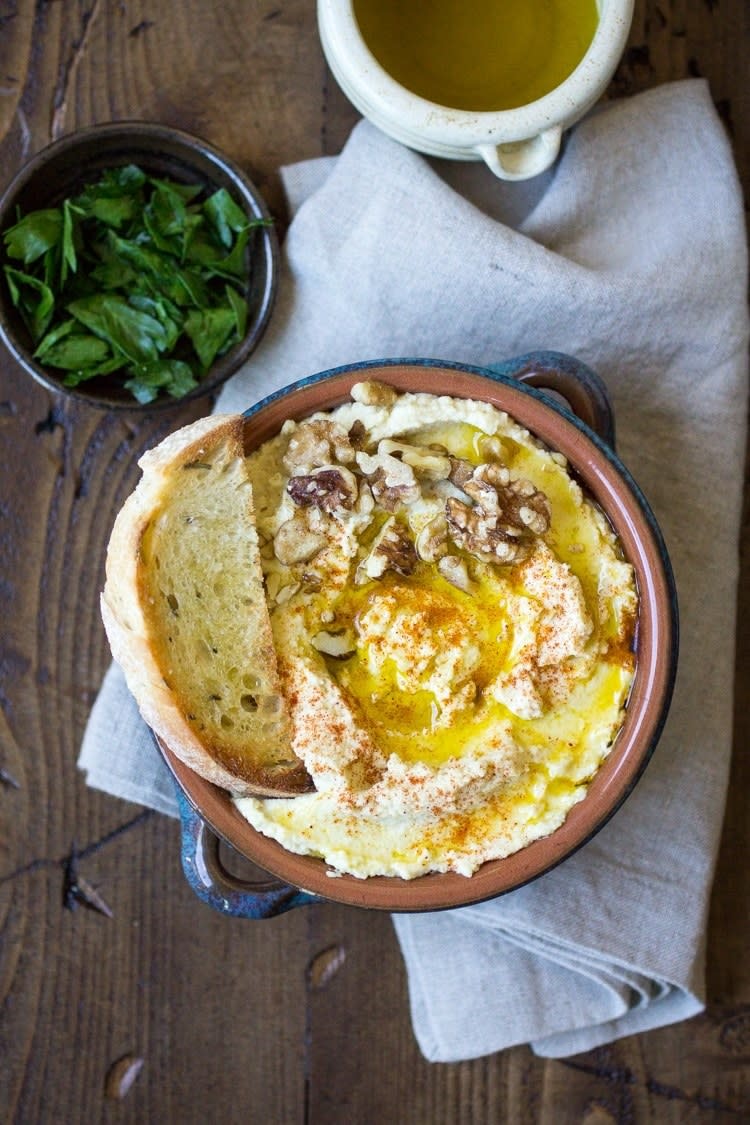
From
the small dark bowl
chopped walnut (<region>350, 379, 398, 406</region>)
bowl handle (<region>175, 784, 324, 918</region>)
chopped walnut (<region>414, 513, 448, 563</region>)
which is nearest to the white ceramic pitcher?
the small dark bowl

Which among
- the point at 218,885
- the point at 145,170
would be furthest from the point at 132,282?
the point at 218,885

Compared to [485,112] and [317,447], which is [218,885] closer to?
[317,447]

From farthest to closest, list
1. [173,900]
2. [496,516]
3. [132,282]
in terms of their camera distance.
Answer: [173,900]
[132,282]
[496,516]

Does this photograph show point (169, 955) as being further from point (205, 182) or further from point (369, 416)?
point (205, 182)

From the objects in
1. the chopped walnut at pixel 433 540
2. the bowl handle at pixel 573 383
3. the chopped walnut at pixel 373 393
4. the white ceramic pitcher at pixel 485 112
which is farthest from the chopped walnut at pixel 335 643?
the white ceramic pitcher at pixel 485 112

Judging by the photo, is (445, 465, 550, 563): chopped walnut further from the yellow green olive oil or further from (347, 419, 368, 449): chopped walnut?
the yellow green olive oil

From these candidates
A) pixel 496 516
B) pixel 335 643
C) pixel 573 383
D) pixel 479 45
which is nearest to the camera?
pixel 496 516
